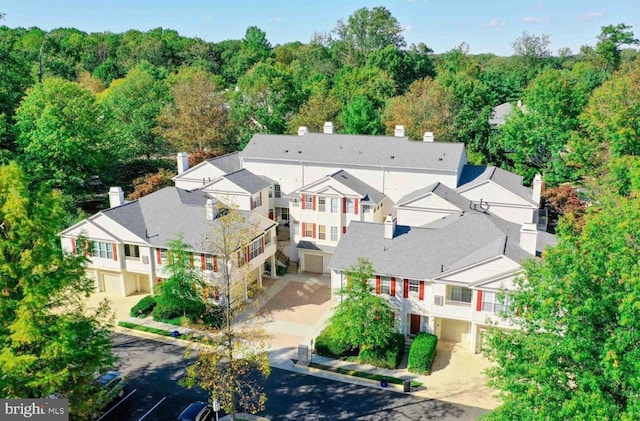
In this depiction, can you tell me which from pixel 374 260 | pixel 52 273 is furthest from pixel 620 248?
pixel 52 273

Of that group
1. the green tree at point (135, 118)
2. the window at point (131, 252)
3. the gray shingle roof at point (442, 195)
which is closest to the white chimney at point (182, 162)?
the green tree at point (135, 118)

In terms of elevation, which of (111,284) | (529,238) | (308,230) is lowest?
(111,284)

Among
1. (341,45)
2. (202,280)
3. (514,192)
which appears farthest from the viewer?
(341,45)

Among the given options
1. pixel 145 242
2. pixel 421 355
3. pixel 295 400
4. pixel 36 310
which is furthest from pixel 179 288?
pixel 421 355

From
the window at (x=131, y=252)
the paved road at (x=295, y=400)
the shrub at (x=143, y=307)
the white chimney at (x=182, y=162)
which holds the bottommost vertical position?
the paved road at (x=295, y=400)

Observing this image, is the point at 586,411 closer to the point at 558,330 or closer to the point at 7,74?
the point at 558,330

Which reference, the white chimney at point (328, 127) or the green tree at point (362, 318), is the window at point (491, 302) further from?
the white chimney at point (328, 127)

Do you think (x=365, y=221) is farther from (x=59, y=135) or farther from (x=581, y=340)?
(x=59, y=135)
